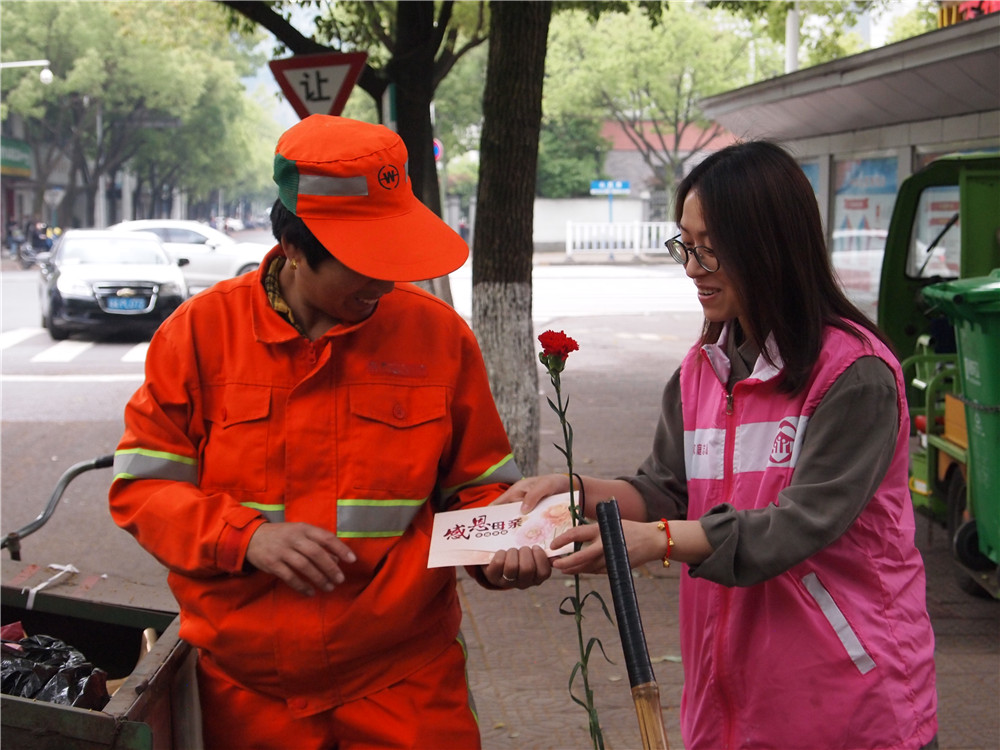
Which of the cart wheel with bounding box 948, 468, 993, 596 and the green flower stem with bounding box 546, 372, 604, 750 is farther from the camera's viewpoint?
the cart wheel with bounding box 948, 468, 993, 596

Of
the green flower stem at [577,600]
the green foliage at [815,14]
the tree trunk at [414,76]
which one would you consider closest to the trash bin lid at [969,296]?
the green flower stem at [577,600]

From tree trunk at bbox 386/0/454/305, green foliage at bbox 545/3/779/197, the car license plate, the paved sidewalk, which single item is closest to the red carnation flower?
the paved sidewalk

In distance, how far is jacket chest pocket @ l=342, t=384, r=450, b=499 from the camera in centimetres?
212

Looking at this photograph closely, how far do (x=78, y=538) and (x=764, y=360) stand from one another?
5.72m

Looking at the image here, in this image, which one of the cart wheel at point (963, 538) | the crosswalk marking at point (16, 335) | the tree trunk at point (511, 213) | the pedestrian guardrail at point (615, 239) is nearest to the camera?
the cart wheel at point (963, 538)

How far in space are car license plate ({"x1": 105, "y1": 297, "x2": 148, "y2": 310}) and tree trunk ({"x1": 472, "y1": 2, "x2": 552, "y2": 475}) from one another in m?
10.2

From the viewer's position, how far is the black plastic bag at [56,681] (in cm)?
241

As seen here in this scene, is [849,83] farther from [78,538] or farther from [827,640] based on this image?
[827,640]

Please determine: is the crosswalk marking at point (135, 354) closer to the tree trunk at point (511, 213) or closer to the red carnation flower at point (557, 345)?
the tree trunk at point (511, 213)

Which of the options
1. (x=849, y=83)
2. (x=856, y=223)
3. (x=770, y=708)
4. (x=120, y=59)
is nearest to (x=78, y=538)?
(x=770, y=708)

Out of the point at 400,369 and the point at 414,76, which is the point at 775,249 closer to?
the point at 400,369

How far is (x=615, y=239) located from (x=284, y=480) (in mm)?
37756

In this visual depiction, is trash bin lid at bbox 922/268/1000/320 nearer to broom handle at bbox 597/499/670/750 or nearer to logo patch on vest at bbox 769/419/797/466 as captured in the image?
logo patch on vest at bbox 769/419/797/466

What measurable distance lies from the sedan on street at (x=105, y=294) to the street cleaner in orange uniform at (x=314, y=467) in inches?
557
